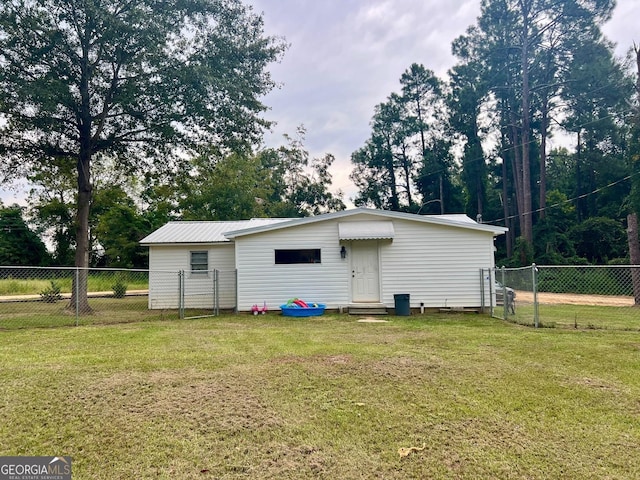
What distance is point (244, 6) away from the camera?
44.1 ft

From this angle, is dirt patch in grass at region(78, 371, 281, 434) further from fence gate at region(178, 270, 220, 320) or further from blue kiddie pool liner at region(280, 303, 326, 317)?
fence gate at region(178, 270, 220, 320)

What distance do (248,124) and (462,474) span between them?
13.5 metres

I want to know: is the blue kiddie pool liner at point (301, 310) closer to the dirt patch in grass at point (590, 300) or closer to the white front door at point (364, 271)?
the white front door at point (364, 271)

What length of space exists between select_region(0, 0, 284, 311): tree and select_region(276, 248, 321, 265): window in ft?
16.8

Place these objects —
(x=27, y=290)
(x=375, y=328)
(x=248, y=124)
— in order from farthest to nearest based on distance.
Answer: (x=27, y=290), (x=248, y=124), (x=375, y=328)

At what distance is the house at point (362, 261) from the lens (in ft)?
36.9

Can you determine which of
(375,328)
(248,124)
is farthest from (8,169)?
(375,328)

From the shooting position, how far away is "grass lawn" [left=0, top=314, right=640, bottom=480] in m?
2.64

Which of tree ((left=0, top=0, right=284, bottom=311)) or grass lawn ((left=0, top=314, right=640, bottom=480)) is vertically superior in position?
tree ((left=0, top=0, right=284, bottom=311))

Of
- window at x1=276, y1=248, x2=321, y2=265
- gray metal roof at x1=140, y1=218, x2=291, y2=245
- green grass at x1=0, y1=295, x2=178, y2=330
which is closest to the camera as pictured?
green grass at x1=0, y1=295, x2=178, y2=330

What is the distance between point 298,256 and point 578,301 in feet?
33.3

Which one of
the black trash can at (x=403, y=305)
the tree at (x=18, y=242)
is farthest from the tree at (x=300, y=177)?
the black trash can at (x=403, y=305)

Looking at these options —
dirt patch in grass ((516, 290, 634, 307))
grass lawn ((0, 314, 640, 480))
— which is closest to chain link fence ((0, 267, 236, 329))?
grass lawn ((0, 314, 640, 480))

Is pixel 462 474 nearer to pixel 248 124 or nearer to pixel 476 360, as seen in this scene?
pixel 476 360
